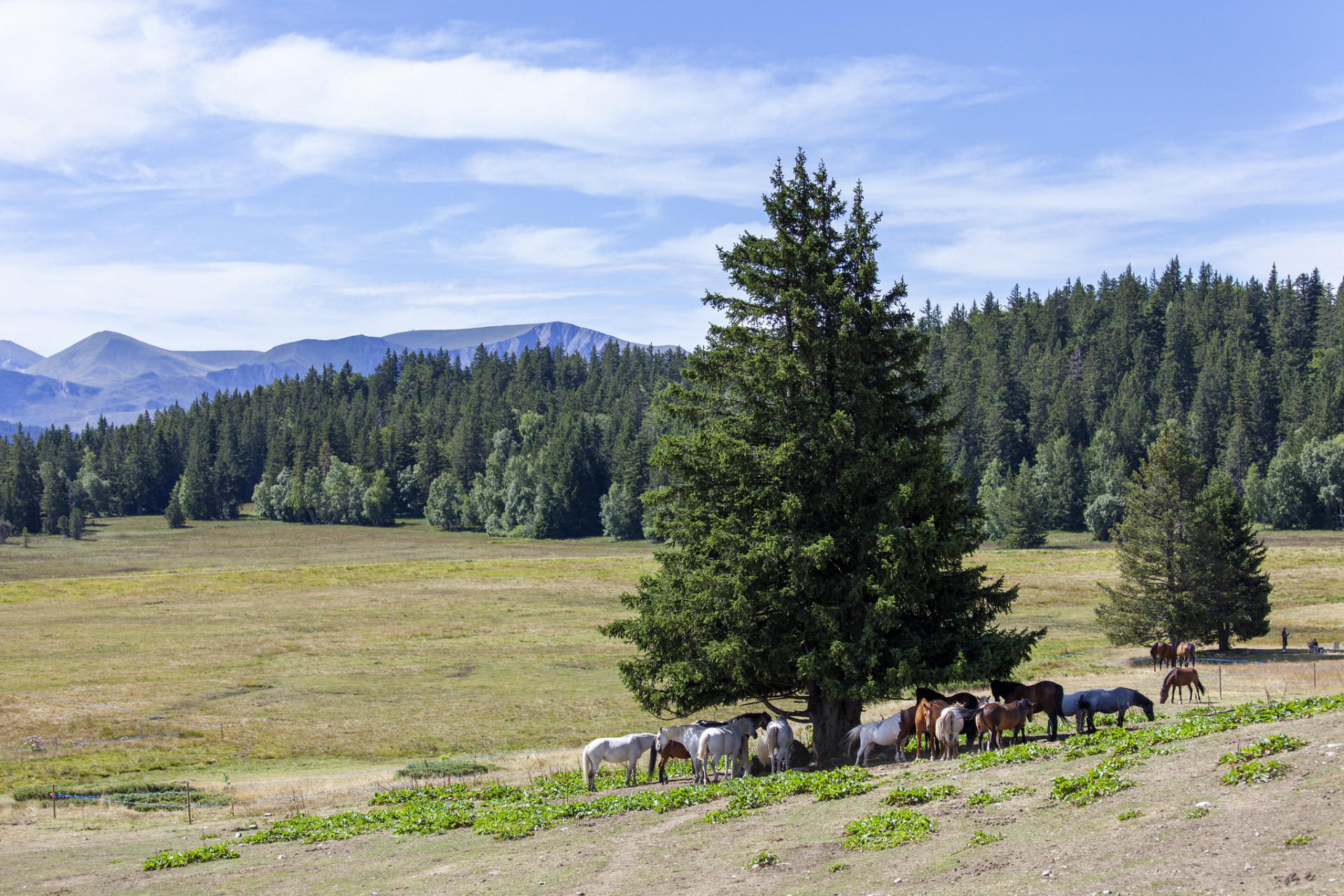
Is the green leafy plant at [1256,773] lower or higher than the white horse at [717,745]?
higher

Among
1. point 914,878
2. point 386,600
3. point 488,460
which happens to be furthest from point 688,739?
point 488,460

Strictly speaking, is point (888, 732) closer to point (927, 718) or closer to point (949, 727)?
point (927, 718)

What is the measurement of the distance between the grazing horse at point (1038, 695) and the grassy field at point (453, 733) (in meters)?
4.48

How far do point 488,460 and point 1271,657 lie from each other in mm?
163627

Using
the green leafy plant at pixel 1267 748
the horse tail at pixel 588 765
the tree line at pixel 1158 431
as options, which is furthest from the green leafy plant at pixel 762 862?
the tree line at pixel 1158 431

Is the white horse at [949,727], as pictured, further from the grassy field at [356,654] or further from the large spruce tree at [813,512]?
the grassy field at [356,654]

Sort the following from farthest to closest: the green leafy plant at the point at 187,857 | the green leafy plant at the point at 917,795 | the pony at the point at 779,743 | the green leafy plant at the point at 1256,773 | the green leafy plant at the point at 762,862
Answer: the pony at the point at 779,743, the green leafy plant at the point at 187,857, the green leafy plant at the point at 917,795, the green leafy plant at the point at 762,862, the green leafy plant at the point at 1256,773

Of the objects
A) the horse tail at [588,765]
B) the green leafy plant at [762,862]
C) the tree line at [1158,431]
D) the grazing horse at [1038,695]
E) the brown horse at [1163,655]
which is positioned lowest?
the brown horse at [1163,655]

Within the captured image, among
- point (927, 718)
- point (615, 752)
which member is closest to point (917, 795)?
point (927, 718)

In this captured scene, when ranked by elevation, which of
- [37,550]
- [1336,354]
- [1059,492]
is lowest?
[37,550]

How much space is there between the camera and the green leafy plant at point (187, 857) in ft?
55.0

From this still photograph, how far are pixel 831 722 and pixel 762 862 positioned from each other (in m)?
10.4

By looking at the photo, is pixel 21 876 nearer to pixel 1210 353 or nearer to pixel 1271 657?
pixel 1271 657

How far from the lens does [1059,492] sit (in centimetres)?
15738
